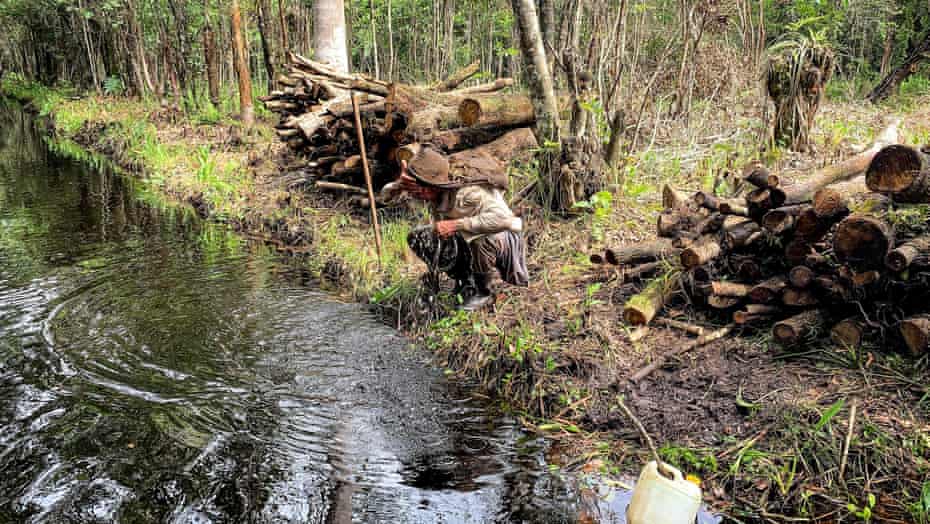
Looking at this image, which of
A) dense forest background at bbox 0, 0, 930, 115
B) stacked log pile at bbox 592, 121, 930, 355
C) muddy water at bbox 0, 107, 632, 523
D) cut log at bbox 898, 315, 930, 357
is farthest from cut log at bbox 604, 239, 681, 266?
dense forest background at bbox 0, 0, 930, 115

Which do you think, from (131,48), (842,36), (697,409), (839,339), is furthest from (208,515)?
(131,48)

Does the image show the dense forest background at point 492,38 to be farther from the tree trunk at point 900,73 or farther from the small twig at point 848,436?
the small twig at point 848,436

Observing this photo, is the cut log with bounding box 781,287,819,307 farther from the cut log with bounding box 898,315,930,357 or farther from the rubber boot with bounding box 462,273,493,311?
the rubber boot with bounding box 462,273,493,311

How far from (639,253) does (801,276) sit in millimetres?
1327

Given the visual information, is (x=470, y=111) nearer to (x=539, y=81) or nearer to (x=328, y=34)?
(x=539, y=81)

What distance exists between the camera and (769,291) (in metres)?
4.24

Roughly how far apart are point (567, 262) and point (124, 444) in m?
3.72

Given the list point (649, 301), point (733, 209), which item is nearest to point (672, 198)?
point (733, 209)

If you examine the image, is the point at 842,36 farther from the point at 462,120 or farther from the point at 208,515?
the point at 208,515

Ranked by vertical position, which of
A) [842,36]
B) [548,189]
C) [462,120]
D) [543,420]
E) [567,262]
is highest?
[842,36]

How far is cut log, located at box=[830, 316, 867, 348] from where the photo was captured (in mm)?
3838

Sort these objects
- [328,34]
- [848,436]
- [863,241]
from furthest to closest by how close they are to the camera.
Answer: [328,34], [863,241], [848,436]

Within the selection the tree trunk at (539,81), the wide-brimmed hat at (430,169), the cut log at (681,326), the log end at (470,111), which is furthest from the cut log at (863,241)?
the log end at (470,111)

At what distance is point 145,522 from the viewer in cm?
300
